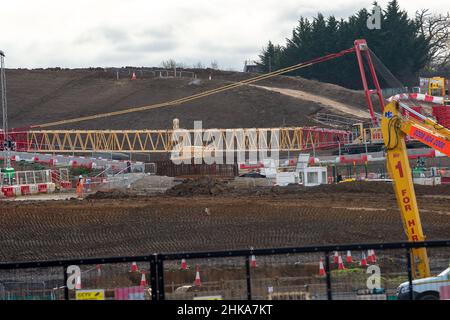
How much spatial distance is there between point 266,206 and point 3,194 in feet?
63.1

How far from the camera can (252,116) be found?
279 feet

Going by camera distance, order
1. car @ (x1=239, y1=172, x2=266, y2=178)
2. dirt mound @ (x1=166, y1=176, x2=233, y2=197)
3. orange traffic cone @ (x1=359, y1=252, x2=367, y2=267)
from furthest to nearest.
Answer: car @ (x1=239, y1=172, x2=266, y2=178) → dirt mound @ (x1=166, y1=176, x2=233, y2=197) → orange traffic cone @ (x1=359, y1=252, x2=367, y2=267)

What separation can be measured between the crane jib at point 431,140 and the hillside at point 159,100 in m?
59.5

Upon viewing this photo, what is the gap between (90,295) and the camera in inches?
433

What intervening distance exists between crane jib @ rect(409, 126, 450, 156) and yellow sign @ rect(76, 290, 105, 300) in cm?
1135

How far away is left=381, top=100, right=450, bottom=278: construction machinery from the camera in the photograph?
20203 mm

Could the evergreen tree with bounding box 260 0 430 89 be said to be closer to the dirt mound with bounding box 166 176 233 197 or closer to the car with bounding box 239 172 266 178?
the car with bounding box 239 172 266 178

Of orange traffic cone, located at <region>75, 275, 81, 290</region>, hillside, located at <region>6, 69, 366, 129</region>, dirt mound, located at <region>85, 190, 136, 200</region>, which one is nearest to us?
orange traffic cone, located at <region>75, 275, 81, 290</region>

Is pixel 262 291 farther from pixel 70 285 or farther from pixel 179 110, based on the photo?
pixel 179 110

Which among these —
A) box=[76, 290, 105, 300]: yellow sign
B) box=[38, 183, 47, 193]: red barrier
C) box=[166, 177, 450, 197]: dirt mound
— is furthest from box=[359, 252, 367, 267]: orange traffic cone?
box=[38, 183, 47, 193]: red barrier

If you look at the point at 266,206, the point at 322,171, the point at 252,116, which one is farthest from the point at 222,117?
the point at 266,206

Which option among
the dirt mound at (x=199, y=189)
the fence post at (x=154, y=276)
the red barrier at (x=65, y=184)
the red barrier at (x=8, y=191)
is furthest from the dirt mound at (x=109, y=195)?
the fence post at (x=154, y=276)

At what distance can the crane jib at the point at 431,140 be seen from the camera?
20.2 m

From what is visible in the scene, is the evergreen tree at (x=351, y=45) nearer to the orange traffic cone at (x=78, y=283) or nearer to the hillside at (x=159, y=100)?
the hillside at (x=159, y=100)
